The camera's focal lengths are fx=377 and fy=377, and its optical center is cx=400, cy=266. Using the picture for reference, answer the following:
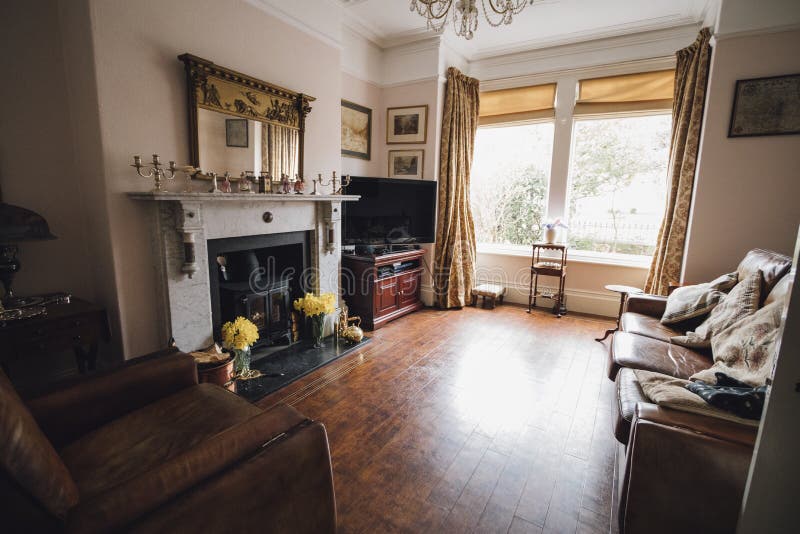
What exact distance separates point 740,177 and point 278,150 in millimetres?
3905

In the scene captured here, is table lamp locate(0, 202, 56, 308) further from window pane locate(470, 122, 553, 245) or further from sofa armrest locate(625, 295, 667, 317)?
window pane locate(470, 122, 553, 245)

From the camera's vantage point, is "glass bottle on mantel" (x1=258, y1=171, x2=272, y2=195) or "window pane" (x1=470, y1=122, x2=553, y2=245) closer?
"glass bottle on mantel" (x1=258, y1=171, x2=272, y2=195)

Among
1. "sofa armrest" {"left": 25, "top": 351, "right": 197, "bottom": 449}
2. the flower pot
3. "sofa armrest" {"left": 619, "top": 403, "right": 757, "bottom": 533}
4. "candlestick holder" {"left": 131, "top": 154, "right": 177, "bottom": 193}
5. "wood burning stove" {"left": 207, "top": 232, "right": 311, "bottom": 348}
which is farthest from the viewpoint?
"wood burning stove" {"left": 207, "top": 232, "right": 311, "bottom": 348}

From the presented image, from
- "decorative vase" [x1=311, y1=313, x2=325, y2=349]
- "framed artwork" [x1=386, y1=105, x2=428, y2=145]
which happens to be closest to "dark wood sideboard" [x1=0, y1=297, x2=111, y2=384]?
"decorative vase" [x1=311, y1=313, x2=325, y2=349]

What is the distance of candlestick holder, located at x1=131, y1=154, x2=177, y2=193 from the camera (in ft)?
7.19

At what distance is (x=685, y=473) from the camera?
122cm

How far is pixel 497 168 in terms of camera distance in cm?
501

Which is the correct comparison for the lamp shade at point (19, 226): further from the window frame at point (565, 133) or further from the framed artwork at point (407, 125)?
the window frame at point (565, 133)

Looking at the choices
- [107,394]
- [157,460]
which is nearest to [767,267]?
[157,460]

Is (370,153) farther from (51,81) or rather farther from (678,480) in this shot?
(678,480)

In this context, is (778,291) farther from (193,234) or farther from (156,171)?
(156,171)

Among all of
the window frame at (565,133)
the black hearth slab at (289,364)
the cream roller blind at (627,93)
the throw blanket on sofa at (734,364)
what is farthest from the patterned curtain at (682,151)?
the black hearth slab at (289,364)

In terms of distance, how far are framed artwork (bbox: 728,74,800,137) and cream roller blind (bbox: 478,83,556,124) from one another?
1.73 metres

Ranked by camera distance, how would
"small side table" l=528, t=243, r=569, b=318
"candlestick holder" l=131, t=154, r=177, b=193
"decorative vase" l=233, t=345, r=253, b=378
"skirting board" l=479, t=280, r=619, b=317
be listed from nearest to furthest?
"candlestick holder" l=131, t=154, r=177, b=193
"decorative vase" l=233, t=345, r=253, b=378
"small side table" l=528, t=243, r=569, b=318
"skirting board" l=479, t=280, r=619, b=317
